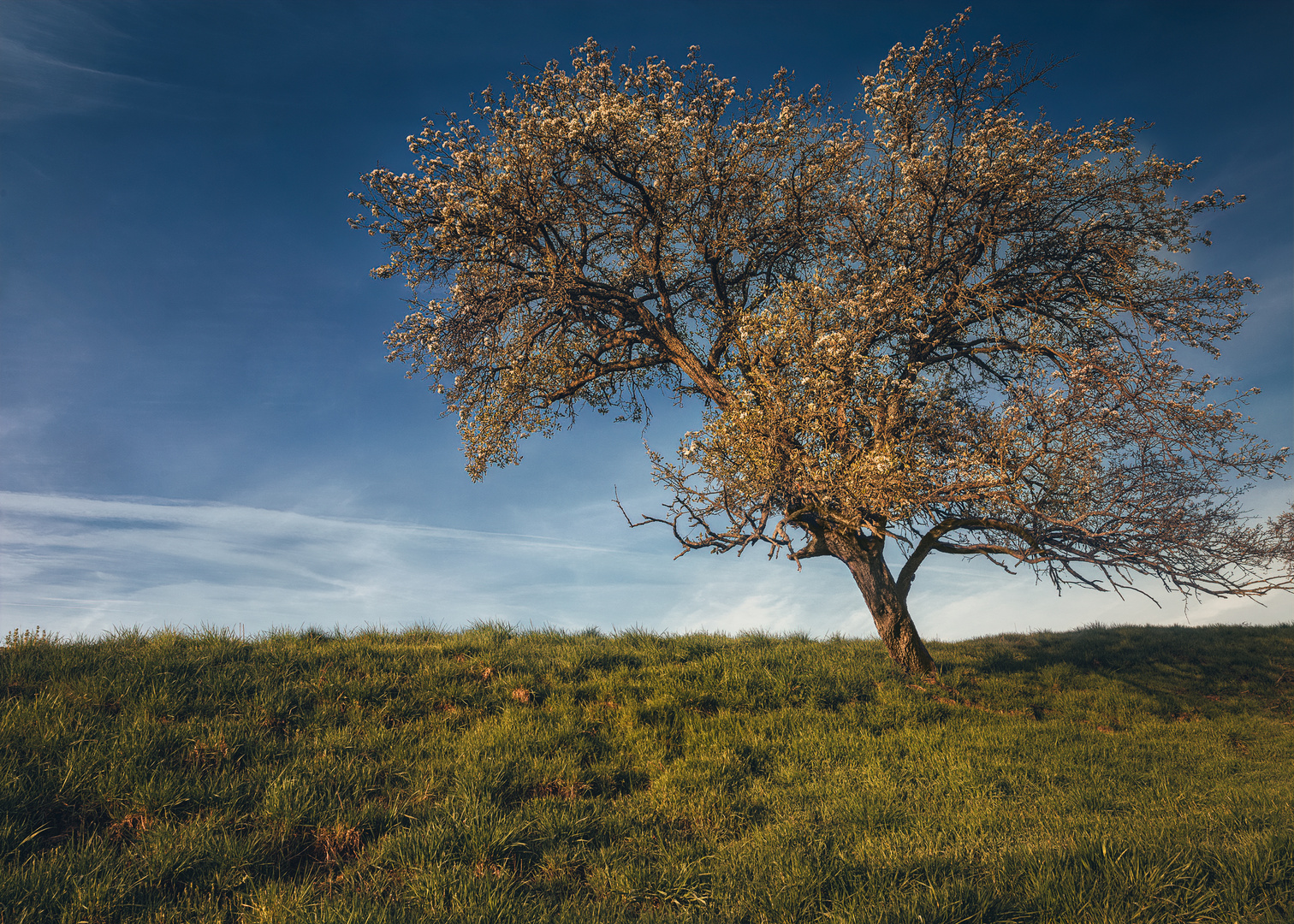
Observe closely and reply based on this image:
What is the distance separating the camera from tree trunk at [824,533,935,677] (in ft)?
51.3

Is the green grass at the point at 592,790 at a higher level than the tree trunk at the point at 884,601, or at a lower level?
lower

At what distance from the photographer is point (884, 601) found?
15.8m

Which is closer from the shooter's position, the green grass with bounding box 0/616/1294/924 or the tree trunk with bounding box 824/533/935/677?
the green grass with bounding box 0/616/1294/924

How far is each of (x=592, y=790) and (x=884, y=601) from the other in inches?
372

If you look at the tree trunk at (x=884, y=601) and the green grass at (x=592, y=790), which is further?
the tree trunk at (x=884, y=601)

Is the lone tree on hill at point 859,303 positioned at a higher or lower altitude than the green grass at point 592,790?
higher

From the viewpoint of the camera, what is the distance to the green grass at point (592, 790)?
19.5ft

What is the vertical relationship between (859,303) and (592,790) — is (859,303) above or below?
above

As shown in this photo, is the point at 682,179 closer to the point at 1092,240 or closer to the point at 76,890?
the point at 1092,240

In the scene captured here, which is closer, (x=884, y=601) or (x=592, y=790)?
(x=592, y=790)

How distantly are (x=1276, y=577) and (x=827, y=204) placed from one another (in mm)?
12190

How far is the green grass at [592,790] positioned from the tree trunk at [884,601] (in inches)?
36.5

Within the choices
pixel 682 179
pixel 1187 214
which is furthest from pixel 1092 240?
pixel 682 179

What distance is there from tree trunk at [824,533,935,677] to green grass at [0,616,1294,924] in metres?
0.93
